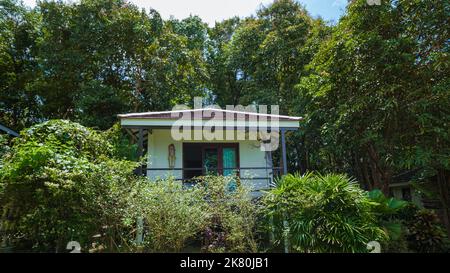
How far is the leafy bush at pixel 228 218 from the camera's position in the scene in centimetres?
740

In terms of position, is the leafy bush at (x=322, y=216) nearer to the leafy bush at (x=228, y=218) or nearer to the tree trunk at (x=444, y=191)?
the leafy bush at (x=228, y=218)

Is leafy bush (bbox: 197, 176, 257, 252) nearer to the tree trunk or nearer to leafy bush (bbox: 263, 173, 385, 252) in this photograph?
leafy bush (bbox: 263, 173, 385, 252)

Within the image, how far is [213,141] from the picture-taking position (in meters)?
12.5

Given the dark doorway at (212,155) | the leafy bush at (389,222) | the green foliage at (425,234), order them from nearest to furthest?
the leafy bush at (389,222)
the green foliage at (425,234)
the dark doorway at (212,155)

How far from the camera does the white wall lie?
39.1 feet

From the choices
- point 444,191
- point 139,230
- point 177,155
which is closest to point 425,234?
point 444,191

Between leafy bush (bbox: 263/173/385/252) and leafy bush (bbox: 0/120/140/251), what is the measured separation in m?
3.66

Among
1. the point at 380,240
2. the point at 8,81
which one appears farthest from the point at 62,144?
the point at 8,81

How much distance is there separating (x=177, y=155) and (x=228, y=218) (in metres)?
5.26

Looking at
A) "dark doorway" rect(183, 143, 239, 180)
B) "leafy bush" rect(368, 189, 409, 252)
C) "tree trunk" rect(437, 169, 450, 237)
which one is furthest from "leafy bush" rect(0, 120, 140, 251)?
"tree trunk" rect(437, 169, 450, 237)

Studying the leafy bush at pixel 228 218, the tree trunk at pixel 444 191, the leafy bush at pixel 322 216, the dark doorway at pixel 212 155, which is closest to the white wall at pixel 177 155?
the dark doorway at pixel 212 155

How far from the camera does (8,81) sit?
21562 millimetres

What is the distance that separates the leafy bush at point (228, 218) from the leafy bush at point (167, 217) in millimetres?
498

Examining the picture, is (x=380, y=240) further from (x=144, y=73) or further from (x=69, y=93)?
(x=69, y=93)
